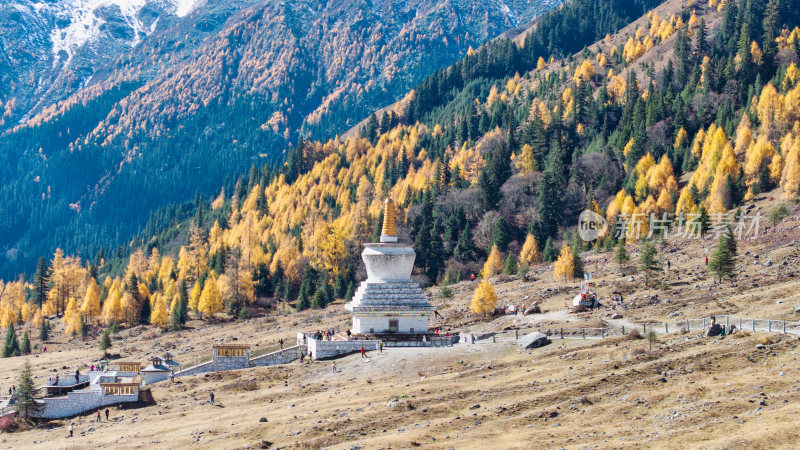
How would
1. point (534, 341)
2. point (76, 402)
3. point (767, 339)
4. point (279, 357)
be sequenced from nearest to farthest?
point (767, 339)
point (534, 341)
point (76, 402)
point (279, 357)

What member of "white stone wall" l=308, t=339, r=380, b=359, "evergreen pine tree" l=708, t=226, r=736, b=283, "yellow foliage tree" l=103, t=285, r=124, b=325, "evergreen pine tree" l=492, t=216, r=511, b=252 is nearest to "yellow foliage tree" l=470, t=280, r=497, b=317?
"white stone wall" l=308, t=339, r=380, b=359

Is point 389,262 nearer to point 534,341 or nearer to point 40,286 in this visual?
point 534,341

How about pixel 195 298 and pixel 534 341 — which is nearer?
pixel 534 341

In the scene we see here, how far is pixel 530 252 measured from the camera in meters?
110

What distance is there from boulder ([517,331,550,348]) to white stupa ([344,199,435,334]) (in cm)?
1145

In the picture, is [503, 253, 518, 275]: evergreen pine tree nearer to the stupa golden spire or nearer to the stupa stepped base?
the stupa golden spire

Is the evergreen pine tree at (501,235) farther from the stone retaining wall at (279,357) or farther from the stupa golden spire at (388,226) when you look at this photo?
the stone retaining wall at (279,357)

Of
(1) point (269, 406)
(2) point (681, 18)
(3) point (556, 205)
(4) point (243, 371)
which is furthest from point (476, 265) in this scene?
(2) point (681, 18)

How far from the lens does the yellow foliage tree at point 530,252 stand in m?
110

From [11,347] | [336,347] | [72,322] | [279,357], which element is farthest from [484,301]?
[72,322]

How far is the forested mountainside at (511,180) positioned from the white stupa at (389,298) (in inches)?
923

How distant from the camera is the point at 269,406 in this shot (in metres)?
49.7

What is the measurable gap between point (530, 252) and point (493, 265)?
5.22m

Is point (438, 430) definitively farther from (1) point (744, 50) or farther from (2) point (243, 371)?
(1) point (744, 50)
